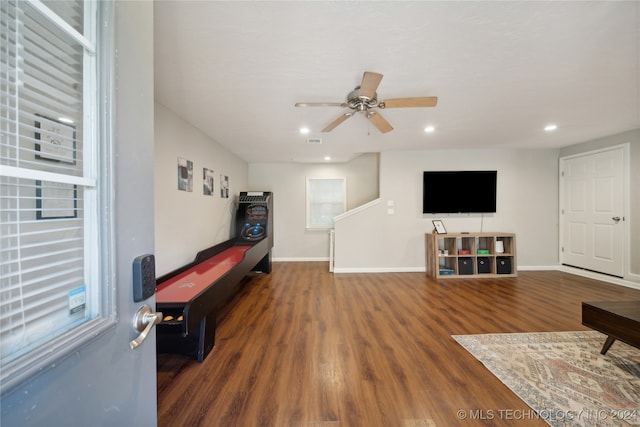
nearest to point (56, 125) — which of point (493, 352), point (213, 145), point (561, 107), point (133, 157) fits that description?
point (133, 157)

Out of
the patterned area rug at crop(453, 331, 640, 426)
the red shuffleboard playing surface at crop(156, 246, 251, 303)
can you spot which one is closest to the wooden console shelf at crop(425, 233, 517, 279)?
the patterned area rug at crop(453, 331, 640, 426)

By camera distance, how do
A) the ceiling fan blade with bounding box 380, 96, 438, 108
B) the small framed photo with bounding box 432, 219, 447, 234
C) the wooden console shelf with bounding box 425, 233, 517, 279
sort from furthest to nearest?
the small framed photo with bounding box 432, 219, 447, 234 → the wooden console shelf with bounding box 425, 233, 517, 279 → the ceiling fan blade with bounding box 380, 96, 438, 108

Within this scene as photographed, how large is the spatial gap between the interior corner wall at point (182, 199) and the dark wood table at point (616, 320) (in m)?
3.99

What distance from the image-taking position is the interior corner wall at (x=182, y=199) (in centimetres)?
246

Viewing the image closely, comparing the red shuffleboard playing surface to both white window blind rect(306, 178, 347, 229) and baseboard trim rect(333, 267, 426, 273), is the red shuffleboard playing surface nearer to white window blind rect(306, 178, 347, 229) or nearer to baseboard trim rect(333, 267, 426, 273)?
baseboard trim rect(333, 267, 426, 273)

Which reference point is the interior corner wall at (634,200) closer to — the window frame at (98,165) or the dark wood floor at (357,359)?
the dark wood floor at (357,359)

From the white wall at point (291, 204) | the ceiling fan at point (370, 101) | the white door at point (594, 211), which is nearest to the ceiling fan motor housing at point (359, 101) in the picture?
the ceiling fan at point (370, 101)

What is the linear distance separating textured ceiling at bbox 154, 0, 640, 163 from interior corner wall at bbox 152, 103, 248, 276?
27 cm

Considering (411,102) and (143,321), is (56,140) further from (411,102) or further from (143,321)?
(411,102)

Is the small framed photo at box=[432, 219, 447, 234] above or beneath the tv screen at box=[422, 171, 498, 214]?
beneath

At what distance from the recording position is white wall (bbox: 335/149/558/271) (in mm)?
4641

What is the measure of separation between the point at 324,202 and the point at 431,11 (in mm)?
4518

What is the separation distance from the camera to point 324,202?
5.79 meters

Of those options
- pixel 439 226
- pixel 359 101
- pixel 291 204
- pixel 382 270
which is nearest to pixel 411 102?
pixel 359 101
